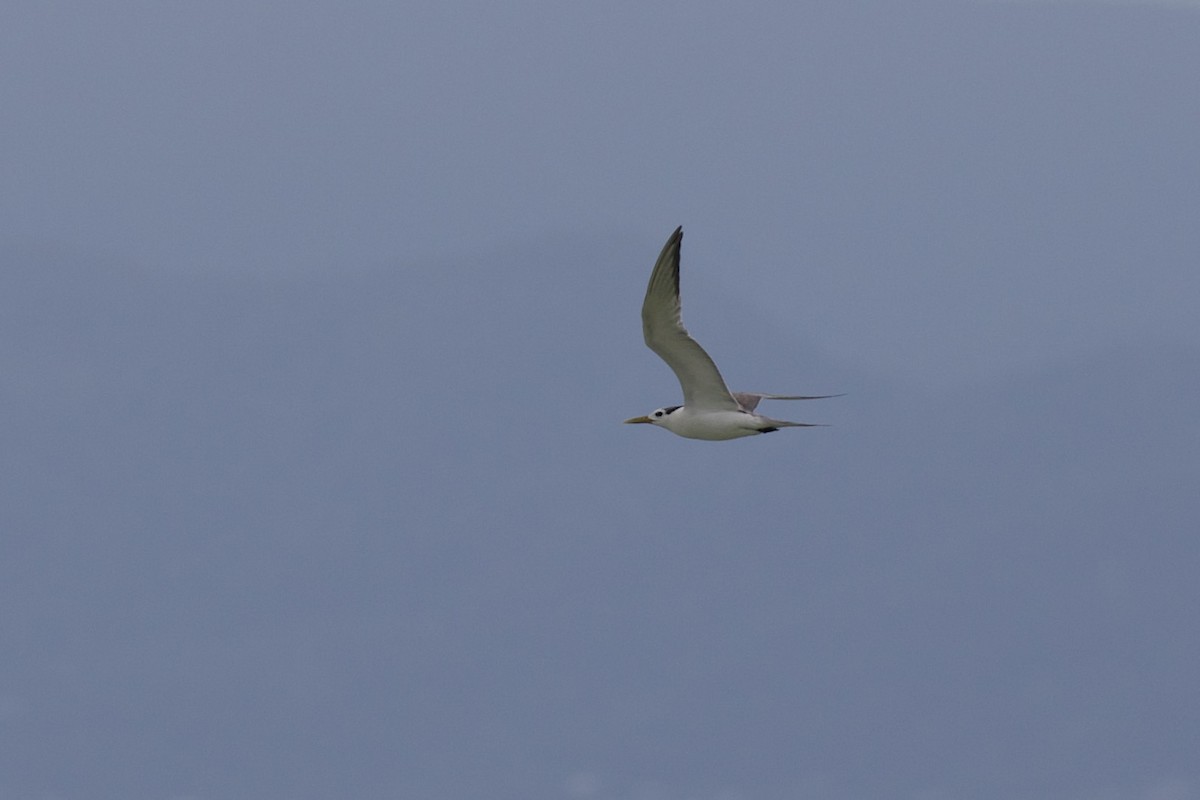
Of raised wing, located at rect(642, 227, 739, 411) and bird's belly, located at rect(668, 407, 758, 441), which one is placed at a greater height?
raised wing, located at rect(642, 227, 739, 411)

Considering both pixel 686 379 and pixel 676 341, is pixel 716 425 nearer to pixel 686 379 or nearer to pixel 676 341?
pixel 686 379

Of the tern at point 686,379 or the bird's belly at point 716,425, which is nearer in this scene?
the tern at point 686,379

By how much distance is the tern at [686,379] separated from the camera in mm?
18172

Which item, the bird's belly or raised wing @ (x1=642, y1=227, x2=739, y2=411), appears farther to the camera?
the bird's belly

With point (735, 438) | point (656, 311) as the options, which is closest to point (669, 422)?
point (735, 438)

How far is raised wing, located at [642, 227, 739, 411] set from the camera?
1800 centimetres

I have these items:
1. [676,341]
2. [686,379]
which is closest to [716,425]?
[686,379]

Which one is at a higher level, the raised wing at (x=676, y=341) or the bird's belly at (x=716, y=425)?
the raised wing at (x=676, y=341)

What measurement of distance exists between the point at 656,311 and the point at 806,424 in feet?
6.43

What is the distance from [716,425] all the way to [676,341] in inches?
52.9

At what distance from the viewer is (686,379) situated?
19688 millimetres

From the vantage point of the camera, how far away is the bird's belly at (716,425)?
1952 cm

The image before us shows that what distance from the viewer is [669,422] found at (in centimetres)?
2031

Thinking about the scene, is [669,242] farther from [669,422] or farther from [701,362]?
[669,422]
